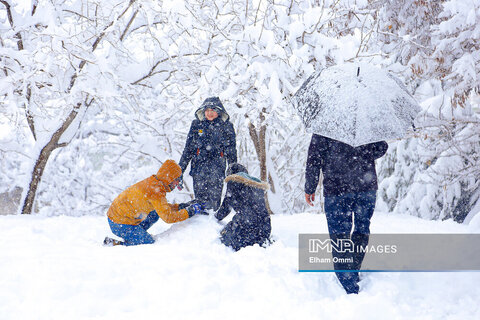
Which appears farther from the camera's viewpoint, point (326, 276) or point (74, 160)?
point (74, 160)

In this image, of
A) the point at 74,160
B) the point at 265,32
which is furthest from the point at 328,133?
the point at 74,160

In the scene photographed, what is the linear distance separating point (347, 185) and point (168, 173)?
1.95 m

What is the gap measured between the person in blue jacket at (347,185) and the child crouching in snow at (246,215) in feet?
2.77

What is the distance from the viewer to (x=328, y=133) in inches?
110

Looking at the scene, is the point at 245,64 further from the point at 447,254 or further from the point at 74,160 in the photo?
the point at 74,160

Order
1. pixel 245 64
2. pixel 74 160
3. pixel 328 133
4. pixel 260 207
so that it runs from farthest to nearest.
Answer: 1. pixel 74 160
2. pixel 245 64
3. pixel 260 207
4. pixel 328 133

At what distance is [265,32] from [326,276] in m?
3.26

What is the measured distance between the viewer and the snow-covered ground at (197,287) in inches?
93.9

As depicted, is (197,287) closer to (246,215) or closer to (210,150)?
(246,215)

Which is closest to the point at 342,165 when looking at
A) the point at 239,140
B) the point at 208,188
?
the point at 208,188

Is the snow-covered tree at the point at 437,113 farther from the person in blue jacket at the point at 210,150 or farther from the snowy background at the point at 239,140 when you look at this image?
the person in blue jacket at the point at 210,150

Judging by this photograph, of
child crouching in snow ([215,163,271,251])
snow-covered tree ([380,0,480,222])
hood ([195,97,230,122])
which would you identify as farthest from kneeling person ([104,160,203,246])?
snow-covered tree ([380,0,480,222])

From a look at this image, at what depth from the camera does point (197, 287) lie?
2688mm

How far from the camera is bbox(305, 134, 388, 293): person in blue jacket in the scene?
286cm
